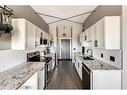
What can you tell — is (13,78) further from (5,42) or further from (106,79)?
(106,79)

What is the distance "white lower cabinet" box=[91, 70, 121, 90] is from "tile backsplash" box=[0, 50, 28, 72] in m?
1.77

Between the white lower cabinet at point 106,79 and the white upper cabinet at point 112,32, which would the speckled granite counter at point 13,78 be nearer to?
the white lower cabinet at point 106,79

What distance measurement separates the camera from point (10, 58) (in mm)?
3055

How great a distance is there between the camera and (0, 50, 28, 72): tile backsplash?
2.66m

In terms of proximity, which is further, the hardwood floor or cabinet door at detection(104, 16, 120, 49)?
the hardwood floor

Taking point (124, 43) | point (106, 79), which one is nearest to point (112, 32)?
point (124, 43)

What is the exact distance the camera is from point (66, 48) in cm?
1146

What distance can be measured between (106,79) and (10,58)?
2087mm

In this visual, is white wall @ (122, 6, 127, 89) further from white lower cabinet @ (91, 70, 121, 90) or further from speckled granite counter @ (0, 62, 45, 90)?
speckled granite counter @ (0, 62, 45, 90)

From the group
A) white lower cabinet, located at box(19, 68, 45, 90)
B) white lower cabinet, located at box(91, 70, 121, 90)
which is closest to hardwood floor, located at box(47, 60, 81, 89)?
white lower cabinet, located at box(19, 68, 45, 90)

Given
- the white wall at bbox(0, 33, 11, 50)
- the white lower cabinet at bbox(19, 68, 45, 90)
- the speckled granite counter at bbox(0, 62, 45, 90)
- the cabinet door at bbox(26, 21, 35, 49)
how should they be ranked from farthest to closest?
Answer: the cabinet door at bbox(26, 21, 35, 49)
the white wall at bbox(0, 33, 11, 50)
the white lower cabinet at bbox(19, 68, 45, 90)
the speckled granite counter at bbox(0, 62, 45, 90)

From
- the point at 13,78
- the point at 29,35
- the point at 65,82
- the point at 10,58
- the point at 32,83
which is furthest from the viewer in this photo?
the point at 65,82
